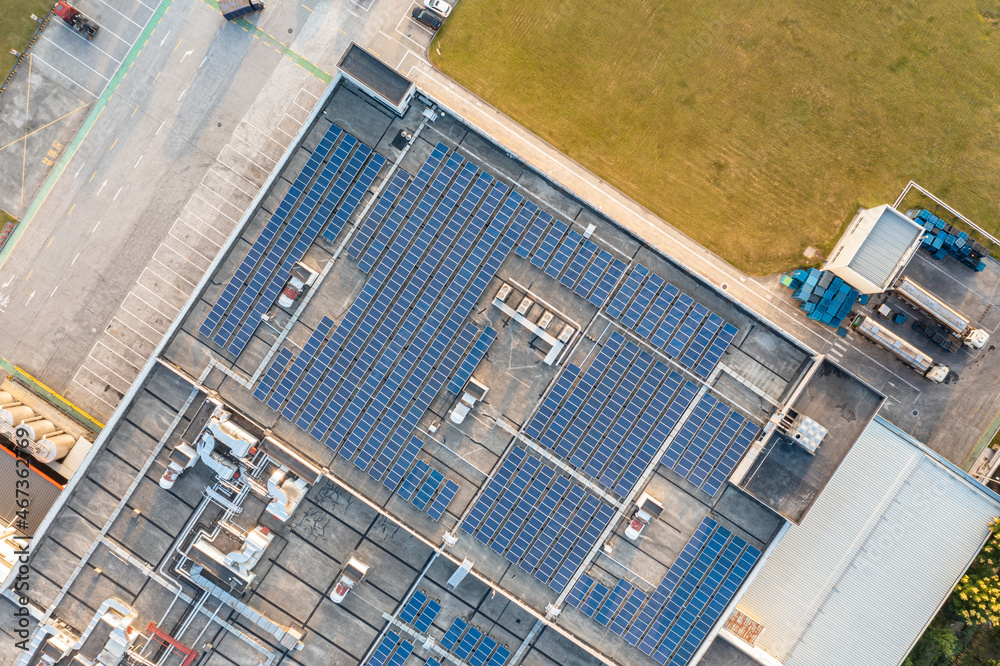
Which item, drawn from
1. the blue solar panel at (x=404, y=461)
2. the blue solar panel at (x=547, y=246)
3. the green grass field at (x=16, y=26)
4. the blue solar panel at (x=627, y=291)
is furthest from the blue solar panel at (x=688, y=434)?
the green grass field at (x=16, y=26)

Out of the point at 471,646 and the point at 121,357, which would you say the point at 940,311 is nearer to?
the point at 471,646

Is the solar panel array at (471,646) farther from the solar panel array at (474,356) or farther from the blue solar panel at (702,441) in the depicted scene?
the blue solar panel at (702,441)

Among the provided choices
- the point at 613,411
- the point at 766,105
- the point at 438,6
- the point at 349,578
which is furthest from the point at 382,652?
the point at 766,105

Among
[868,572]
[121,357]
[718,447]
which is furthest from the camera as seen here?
[121,357]

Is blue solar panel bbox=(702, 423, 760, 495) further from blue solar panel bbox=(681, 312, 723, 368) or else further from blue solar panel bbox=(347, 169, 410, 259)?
blue solar panel bbox=(347, 169, 410, 259)

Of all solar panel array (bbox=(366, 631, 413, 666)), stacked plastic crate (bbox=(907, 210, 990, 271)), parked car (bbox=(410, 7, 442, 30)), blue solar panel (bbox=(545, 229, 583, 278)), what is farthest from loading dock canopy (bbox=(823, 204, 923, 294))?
solar panel array (bbox=(366, 631, 413, 666))

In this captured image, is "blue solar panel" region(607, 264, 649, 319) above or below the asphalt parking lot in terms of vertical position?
above

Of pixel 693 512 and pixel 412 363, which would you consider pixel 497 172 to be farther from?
pixel 693 512
